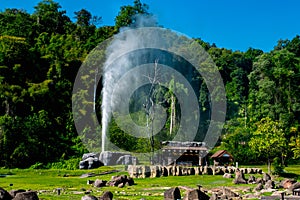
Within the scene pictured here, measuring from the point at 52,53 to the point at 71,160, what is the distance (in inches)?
988

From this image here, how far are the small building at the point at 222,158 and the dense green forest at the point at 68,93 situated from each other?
8.78 ft

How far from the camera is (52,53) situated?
74375mm

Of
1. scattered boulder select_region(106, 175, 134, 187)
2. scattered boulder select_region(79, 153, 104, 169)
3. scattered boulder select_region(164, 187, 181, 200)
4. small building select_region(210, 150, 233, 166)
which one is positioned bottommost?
scattered boulder select_region(164, 187, 181, 200)

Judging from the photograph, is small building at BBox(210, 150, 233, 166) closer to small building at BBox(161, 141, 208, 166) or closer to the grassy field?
small building at BBox(161, 141, 208, 166)

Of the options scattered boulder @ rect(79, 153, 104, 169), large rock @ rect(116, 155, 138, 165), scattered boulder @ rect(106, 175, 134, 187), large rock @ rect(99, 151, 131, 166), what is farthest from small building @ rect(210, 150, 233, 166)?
scattered boulder @ rect(106, 175, 134, 187)

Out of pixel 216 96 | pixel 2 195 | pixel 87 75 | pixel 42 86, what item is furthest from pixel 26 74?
pixel 2 195

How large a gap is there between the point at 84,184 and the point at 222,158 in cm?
2914

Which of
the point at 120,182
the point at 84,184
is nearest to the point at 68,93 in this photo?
the point at 84,184

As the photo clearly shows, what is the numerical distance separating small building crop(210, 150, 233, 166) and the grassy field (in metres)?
14.8

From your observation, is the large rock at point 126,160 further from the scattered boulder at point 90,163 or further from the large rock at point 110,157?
the scattered boulder at point 90,163


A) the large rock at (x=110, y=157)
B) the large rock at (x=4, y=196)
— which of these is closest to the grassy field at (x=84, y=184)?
the large rock at (x=4, y=196)

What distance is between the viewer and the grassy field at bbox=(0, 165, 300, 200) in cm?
2457

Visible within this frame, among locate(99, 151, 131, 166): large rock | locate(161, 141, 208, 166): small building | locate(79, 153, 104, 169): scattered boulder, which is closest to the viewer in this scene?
locate(79, 153, 104, 169): scattered boulder

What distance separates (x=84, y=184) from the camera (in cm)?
3191
